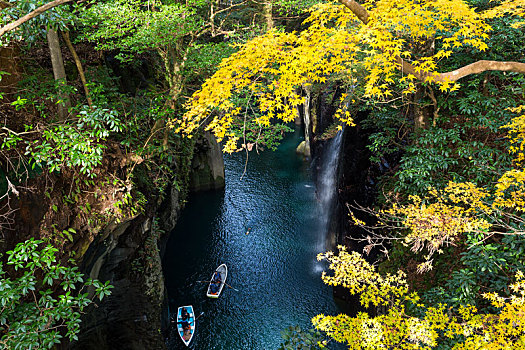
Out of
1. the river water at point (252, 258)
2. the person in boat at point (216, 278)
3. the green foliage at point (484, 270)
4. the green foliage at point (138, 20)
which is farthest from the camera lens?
the person in boat at point (216, 278)

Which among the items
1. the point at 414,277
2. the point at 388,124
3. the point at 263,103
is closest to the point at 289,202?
the point at 388,124

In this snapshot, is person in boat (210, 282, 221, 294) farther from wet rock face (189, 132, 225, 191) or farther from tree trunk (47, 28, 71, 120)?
tree trunk (47, 28, 71, 120)

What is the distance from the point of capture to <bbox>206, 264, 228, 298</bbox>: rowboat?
44.5 ft

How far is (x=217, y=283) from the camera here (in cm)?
1399

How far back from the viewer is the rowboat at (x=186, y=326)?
11.5m

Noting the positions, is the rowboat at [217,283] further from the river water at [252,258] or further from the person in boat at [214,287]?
the river water at [252,258]

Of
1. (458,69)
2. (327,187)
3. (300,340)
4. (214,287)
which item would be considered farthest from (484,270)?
(327,187)

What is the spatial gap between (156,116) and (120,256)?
183 inches

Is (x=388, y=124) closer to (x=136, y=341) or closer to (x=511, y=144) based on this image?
(x=511, y=144)

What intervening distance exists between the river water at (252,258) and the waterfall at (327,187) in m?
0.28

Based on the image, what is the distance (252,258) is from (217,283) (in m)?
2.80

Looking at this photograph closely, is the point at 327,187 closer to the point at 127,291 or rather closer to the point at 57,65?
the point at 127,291

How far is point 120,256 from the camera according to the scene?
355 inches

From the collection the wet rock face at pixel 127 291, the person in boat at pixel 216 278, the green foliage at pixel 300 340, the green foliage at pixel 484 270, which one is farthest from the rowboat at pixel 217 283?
the green foliage at pixel 484 270
